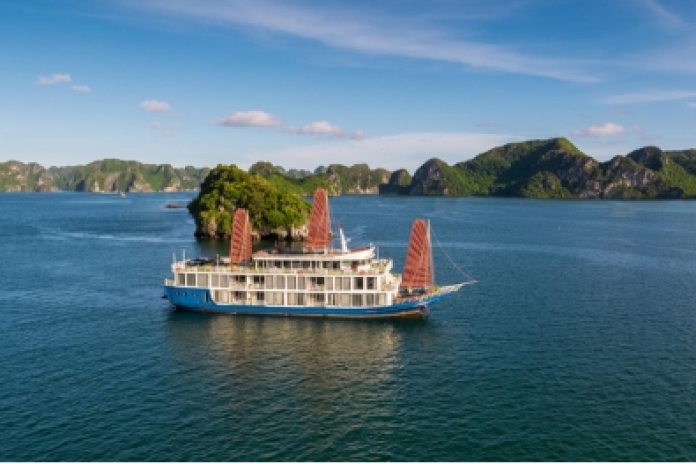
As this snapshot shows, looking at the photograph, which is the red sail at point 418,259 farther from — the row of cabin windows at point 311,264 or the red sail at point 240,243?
the red sail at point 240,243

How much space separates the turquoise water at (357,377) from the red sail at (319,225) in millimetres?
12521

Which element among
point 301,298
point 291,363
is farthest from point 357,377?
point 301,298

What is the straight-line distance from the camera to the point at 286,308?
232 feet

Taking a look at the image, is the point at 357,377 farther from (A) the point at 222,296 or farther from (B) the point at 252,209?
(B) the point at 252,209

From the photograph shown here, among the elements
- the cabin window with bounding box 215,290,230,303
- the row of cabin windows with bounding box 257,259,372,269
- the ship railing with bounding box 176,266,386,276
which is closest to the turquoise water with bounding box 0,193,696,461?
the cabin window with bounding box 215,290,230,303

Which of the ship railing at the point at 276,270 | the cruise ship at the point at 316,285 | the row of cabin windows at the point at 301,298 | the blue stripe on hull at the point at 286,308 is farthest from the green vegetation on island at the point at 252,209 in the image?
the row of cabin windows at the point at 301,298

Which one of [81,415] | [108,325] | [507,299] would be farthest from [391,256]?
[81,415]

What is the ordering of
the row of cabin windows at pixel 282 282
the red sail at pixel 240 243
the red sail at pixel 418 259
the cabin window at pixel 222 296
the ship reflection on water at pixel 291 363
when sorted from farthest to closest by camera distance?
1. the red sail at pixel 240 243
2. the cabin window at pixel 222 296
3. the red sail at pixel 418 259
4. the row of cabin windows at pixel 282 282
5. the ship reflection on water at pixel 291 363

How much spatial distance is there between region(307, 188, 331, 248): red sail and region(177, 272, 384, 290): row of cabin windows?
21.9ft

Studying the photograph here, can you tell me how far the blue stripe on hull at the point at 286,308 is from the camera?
6969 centimetres

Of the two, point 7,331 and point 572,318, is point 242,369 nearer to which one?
point 7,331

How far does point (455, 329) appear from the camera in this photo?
65688 millimetres

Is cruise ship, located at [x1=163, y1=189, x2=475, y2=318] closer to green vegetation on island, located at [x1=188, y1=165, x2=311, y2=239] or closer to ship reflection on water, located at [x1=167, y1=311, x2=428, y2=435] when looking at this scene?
ship reflection on water, located at [x1=167, y1=311, x2=428, y2=435]

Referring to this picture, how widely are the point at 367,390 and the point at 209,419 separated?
13.8 meters
